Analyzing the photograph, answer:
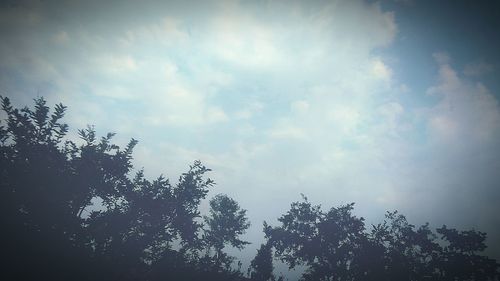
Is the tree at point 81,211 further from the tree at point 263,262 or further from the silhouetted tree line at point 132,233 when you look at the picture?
the tree at point 263,262

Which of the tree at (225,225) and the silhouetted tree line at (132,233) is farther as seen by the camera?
the tree at (225,225)

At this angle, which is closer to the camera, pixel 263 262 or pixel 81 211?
pixel 81 211

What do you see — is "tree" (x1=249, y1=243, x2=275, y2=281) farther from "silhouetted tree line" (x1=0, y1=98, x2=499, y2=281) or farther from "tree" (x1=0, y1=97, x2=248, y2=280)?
"tree" (x1=0, y1=97, x2=248, y2=280)

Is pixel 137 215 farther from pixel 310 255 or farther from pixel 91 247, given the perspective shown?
pixel 310 255

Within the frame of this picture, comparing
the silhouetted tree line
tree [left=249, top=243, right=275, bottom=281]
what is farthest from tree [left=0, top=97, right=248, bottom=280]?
tree [left=249, top=243, right=275, bottom=281]

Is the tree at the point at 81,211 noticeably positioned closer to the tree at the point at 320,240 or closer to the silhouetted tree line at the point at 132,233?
the silhouetted tree line at the point at 132,233

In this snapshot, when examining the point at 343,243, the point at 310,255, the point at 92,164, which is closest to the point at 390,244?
the point at 343,243

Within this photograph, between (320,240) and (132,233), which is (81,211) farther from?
(320,240)

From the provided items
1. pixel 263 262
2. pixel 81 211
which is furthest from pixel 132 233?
pixel 263 262

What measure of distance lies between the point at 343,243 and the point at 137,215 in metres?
26.4

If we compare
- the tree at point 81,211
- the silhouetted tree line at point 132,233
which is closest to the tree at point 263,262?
the silhouetted tree line at point 132,233

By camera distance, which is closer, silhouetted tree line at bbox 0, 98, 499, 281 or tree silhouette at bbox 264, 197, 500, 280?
silhouetted tree line at bbox 0, 98, 499, 281

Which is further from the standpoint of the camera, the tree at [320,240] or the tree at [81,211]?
the tree at [320,240]

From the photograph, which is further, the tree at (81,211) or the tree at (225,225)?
the tree at (225,225)
